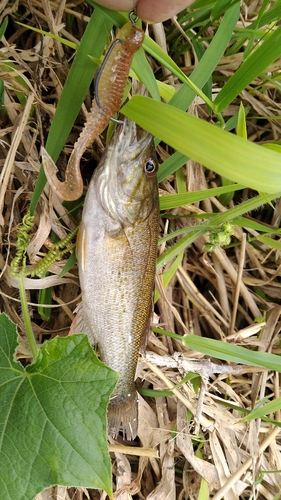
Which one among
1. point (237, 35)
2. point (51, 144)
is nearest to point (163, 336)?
point (51, 144)

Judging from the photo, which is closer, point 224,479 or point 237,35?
point 237,35

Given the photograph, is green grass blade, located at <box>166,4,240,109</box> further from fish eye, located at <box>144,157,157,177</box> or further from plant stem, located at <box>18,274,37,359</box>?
plant stem, located at <box>18,274,37,359</box>

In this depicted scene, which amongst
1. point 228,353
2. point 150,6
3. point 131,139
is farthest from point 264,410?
point 150,6

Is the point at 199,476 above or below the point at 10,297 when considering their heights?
below

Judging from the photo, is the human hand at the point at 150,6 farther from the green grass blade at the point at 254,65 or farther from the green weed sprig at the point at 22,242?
the green weed sprig at the point at 22,242

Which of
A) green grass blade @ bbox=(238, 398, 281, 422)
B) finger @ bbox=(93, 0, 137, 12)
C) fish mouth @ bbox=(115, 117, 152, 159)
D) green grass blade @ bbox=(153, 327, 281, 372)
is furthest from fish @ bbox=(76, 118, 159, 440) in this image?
green grass blade @ bbox=(238, 398, 281, 422)

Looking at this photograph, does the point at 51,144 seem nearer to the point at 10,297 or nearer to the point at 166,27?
the point at 10,297
